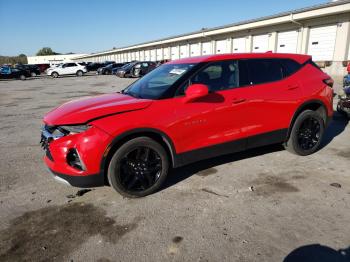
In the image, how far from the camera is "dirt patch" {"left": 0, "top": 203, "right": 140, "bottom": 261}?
2803mm

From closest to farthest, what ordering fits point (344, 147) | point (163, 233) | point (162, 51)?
point (163, 233)
point (344, 147)
point (162, 51)

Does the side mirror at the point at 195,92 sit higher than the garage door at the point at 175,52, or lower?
lower

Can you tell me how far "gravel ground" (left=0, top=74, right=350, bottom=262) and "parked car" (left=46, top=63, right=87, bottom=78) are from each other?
112ft

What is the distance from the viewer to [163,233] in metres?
3.04

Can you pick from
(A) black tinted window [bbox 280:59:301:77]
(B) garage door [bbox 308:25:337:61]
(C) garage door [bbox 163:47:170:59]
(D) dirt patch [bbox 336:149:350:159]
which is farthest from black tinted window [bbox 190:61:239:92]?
(C) garage door [bbox 163:47:170:59]

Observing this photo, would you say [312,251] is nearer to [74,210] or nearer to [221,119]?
[221,119]

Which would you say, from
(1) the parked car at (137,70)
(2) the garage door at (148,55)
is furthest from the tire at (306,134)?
(2) the garage door at (148,55)

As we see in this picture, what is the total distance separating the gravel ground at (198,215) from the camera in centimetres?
276

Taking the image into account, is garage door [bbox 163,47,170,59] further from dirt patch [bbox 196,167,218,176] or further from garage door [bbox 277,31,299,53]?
dirt patch [bbox 196,167,218,176]

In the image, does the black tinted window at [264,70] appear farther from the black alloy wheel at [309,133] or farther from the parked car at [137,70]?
the parked car at [137,70]

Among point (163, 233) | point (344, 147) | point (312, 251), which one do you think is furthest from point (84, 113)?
point (344, 147)

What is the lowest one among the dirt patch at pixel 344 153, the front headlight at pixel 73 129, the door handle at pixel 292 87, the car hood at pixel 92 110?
the dirt patch at pixel 344 153

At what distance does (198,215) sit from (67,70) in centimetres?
3712

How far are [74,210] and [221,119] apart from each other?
2219 mm
